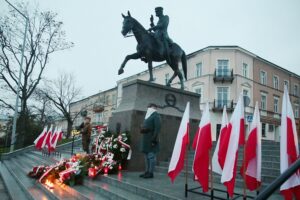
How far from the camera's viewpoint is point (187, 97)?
11.3m

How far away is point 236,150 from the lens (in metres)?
4.33

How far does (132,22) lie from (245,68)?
3040cm

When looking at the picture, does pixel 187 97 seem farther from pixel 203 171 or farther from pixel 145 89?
pixel 203 171

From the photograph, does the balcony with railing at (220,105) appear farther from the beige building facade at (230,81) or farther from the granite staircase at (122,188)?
the granite staircase at (122,188)

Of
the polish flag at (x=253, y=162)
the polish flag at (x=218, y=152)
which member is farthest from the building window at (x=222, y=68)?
the polish flag at (x=253, y=162)

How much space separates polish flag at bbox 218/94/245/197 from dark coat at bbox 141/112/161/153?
2347 mm

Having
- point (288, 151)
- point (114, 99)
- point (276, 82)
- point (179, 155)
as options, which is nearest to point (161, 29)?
point (179, 155)

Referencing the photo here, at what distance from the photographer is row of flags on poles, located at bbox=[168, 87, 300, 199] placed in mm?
3654

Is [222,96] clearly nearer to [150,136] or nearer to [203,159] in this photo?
[150,136]

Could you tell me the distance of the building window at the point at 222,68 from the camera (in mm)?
35250

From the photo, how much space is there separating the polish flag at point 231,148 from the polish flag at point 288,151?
75 cm

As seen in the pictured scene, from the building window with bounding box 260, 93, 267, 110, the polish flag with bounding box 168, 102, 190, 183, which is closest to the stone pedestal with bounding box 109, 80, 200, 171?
the polish flag with bounding box 168, 102, 190, 183

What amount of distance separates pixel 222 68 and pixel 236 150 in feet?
107

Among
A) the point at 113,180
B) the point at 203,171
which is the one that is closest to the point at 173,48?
the point at 113,180
